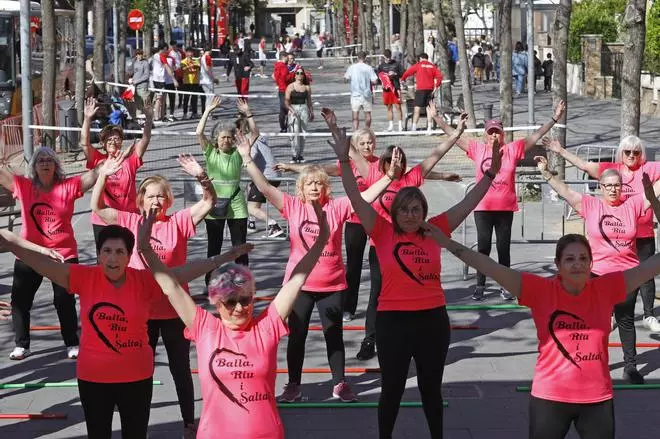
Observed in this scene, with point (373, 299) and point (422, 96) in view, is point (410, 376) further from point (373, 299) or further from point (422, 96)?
point (422, 96)

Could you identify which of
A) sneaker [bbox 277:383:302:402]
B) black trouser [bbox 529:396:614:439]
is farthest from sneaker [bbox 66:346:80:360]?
black trouser [bbox 529:396:614:439]

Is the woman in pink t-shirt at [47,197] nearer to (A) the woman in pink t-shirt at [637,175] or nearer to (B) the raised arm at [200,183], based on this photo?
(B) the raised arm at [200,183]

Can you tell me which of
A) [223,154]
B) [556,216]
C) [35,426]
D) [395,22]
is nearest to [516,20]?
[395,22]

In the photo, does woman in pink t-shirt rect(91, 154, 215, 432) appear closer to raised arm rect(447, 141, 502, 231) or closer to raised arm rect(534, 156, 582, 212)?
raised arm rect(447, 141, 502, 231)

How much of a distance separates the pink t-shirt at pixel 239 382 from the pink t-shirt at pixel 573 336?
1.43 metres

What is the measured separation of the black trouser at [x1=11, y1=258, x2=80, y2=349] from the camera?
9.73 m

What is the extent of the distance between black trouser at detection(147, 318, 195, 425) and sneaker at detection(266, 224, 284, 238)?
7917mm

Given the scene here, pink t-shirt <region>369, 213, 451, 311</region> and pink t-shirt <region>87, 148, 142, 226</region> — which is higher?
pink t-shirt <region>87, 148, 142, 226</region>

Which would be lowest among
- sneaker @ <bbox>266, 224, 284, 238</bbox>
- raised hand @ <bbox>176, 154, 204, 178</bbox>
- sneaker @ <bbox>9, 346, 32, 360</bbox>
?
sneaker @ <bbox>9, 346, 32, 360</bbox>

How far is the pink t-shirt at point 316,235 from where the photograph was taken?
8617 millimetres

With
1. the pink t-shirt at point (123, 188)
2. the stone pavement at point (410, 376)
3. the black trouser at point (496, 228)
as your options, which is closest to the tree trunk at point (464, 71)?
the stone pavement at point (410, 376)

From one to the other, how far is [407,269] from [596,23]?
3580cm

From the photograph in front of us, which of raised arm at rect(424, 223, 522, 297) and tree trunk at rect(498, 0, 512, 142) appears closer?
raised arm at rect(424, 223, 522, 297)

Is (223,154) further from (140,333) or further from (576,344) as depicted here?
(576,344)
